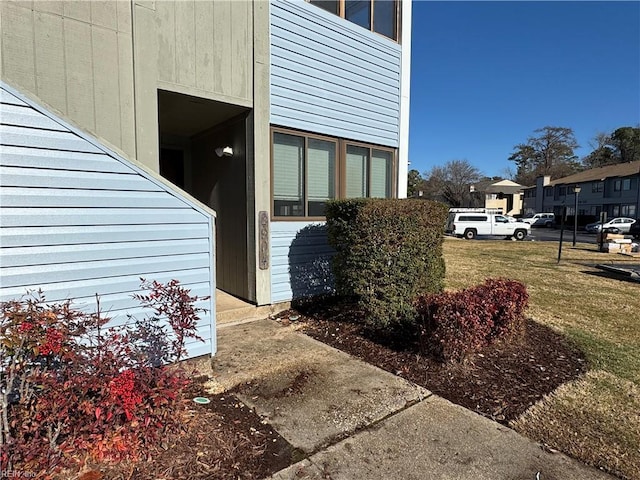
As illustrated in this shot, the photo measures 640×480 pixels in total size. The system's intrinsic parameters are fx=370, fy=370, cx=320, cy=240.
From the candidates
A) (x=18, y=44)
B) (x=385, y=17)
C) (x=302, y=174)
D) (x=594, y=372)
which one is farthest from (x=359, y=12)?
(x=594, y=372)

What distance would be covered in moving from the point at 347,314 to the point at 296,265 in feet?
3.74

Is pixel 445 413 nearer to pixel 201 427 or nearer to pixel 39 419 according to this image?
pixel 201 427

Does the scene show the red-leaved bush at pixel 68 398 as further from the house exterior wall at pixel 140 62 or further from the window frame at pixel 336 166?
the window frame at pixel 336 166

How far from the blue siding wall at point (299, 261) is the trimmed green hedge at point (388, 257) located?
4.00ft

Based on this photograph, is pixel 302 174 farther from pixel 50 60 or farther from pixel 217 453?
pixel 217 453

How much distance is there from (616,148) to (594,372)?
213 ft

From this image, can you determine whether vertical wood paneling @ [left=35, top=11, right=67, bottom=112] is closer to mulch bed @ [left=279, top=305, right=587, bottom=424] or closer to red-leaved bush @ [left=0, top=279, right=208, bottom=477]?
red-leaved bush @ [left=0, top=279, right=208, bottom=477]

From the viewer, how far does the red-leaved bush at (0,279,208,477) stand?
197 centimetres

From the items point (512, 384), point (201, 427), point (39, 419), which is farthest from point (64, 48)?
point (512, 384)

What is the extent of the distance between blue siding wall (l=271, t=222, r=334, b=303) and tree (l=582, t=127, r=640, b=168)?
61041mm

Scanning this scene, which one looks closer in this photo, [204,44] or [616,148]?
[204,44]

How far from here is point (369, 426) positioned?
8.81 feet

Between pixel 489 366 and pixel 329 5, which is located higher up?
pixel 329 5

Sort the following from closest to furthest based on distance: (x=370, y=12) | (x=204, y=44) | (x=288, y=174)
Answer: (x=204, y=44) < (x=288, y=174) < (x=370, y=12)
